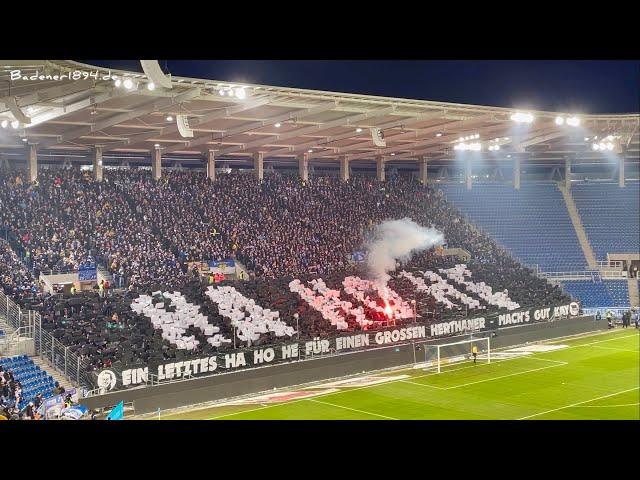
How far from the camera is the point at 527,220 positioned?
147 ft

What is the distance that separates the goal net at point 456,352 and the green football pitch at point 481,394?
1.43 feet

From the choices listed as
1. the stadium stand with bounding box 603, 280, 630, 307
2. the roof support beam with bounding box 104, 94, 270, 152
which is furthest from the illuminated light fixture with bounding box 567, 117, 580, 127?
the stadium stand with bounding box 603, 280, 630, 307

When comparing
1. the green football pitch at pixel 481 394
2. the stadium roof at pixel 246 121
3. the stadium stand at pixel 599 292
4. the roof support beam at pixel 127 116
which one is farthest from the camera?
the stadium stand at pixel 599 292

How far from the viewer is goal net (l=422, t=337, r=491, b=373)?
2787 cm

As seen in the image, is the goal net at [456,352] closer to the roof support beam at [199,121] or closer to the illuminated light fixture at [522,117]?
the illuminated light fixture at [522,117]

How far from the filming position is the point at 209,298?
90.2 feet

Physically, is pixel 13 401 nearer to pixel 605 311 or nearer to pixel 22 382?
pixel 22 382

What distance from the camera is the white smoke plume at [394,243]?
3503 cm

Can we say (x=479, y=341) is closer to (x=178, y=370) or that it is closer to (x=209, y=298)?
(x=209, y=298)

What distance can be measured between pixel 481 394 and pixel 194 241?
13.2 meters

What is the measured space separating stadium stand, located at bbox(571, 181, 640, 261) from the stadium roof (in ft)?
15.1

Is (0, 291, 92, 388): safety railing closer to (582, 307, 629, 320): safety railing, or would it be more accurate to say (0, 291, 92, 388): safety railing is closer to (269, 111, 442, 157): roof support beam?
(269, 111, 442, 157): roof support beam

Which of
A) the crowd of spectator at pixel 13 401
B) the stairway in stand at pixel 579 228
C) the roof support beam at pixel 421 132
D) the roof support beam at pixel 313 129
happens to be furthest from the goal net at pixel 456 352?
the stairway in stand at pixel 579 228

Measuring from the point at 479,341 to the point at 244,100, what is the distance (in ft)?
42.5
